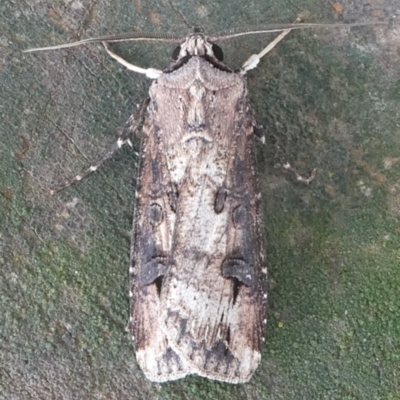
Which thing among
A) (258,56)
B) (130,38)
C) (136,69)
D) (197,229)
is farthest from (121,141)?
(258,56)

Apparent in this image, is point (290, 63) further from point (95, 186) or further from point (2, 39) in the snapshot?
point (2, 39)

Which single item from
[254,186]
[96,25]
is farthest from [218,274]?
[96,25]

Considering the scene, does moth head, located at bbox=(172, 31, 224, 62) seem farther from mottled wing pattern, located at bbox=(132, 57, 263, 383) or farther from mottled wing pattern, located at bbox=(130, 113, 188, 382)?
mottled wing pattern, located at bbox=(130, 113, 188, 382)

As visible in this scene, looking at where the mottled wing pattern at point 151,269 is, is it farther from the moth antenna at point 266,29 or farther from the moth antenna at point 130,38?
the moth antenna at point 266,29

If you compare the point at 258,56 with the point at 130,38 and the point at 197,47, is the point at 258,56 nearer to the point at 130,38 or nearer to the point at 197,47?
the point at 197,47

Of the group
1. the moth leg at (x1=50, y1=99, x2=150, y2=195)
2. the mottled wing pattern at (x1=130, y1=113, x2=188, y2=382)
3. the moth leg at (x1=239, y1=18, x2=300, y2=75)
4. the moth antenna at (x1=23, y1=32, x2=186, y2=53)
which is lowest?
the mottled wing pattern at (x1=130, y1=113, x2=188, y2=382)

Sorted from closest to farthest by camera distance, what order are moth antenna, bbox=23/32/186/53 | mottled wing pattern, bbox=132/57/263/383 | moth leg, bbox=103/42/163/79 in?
mottled wing pattern, bbox=132/57/263/383 → moth antenna, bbox=23/32/186/53 → moth leg, bbox=103/42/163/79

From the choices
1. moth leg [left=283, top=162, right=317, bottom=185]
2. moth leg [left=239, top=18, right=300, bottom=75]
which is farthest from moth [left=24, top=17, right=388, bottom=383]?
moth leg [left=283, top=162, right=317, bottom=185]
